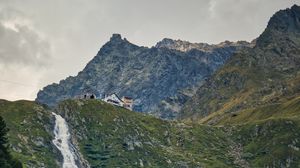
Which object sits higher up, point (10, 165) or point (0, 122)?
point (0, 122)

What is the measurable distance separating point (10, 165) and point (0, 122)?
1408 cm

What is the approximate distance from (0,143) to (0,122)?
671 centimetres

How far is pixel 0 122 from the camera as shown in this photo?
6949 inches

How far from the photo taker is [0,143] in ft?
579

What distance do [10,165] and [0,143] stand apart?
7.89 m

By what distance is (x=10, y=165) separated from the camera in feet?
573
